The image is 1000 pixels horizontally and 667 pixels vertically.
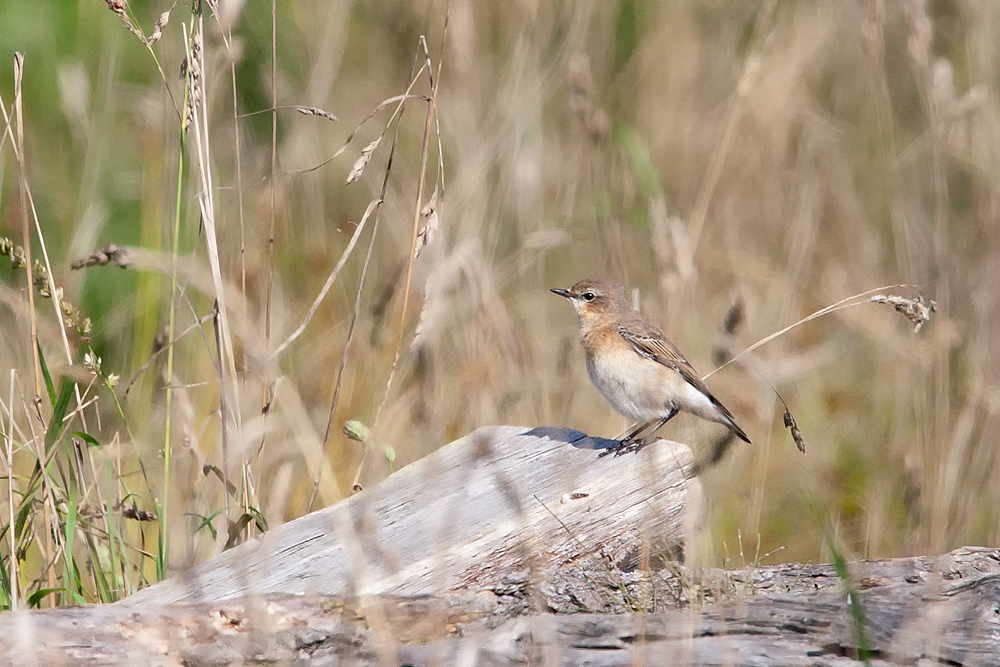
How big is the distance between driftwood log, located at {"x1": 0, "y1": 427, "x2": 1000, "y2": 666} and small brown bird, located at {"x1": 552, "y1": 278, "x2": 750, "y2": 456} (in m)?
1.32

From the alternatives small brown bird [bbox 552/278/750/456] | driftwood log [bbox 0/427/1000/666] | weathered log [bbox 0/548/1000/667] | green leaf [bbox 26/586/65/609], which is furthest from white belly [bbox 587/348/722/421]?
green leaf [bbox 26/586/65/609]

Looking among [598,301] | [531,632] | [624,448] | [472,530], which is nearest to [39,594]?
[472,530]

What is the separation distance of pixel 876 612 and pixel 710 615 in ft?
1.09

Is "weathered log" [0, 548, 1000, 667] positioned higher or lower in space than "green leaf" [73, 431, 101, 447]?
lower

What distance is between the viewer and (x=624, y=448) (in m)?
3.77

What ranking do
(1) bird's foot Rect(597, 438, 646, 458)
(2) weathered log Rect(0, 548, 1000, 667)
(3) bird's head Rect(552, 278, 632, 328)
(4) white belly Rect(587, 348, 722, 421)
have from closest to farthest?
(2) weathered log Rect(0, 548, 1000, 667)
(1) bird's foot Rect(597, 438, 646, 458)
(4) white belly Rect(587, 348, 722, 421)
(3) bird's head Rect(552, 278, 632, 328)

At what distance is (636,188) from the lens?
700 centimetres

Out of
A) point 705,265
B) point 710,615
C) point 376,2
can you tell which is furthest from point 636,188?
point 710,615

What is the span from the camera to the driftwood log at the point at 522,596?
7.31ft

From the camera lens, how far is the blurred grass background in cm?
370

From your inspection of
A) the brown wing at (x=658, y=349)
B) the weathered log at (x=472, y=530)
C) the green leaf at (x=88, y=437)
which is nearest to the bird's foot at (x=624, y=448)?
the weathered log at (x=472, y=530)

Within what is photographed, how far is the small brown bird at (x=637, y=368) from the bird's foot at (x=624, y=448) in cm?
73

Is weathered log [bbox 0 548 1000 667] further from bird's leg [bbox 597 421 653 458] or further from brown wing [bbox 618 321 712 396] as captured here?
brown wing [bbox 618 321 712 396]

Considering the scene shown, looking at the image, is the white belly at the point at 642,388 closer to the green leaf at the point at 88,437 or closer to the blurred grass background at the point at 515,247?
the blurred grass background at the point at 515,247
